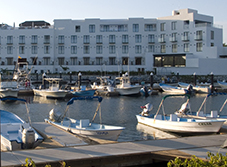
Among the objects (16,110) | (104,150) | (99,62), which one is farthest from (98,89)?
(104,150)

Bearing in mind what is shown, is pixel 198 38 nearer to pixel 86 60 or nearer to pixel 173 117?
→ pixel 86 60

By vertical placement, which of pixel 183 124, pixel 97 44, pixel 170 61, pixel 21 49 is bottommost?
pixel 183 124

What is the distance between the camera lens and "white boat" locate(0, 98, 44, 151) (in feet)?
49.2

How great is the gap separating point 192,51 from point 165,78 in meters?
10.5

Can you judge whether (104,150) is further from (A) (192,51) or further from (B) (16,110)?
Result: (A) (192,51)

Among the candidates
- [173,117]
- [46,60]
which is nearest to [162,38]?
[46,60]

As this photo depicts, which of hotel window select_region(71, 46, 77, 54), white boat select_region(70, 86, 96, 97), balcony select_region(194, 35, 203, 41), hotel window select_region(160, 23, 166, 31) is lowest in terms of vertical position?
white boat select_region(70, 86, 96, 97)

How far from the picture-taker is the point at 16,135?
1702cm

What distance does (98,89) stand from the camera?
52094 millimetres

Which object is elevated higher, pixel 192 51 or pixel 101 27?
pixel 101 27

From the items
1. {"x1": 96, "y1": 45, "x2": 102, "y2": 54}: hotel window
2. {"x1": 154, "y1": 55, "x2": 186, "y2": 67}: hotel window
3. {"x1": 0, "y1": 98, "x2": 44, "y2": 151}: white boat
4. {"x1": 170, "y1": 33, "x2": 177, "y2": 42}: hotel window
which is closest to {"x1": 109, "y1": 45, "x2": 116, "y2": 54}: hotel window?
{"x1": 96, "y1": 45, "x2": 102, "y2": 54}: hotel window

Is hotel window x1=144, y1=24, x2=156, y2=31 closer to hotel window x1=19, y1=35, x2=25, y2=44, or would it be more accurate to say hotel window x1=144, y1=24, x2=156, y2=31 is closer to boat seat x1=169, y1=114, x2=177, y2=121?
hotel window x1=19, y1=35, x2=25, y2=44

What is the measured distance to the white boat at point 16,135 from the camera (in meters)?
15.0

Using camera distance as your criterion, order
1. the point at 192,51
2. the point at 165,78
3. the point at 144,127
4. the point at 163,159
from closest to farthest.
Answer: the point at 163,159
the point at 144,127
the point at 165,78
the point at 192,51
